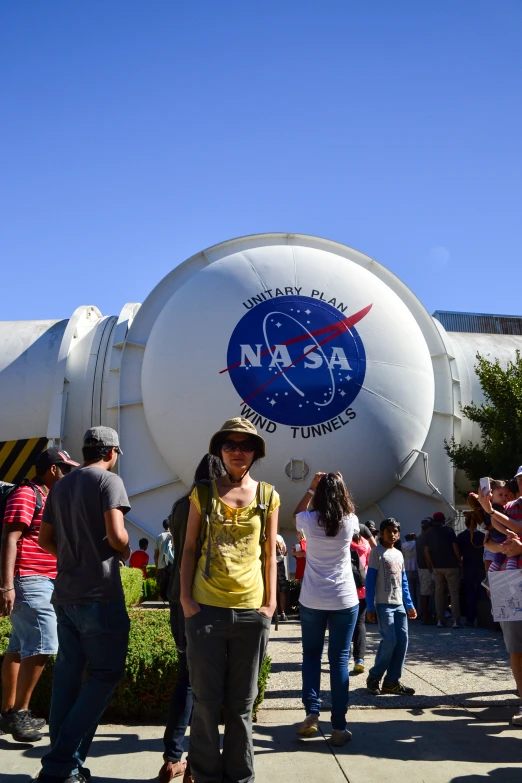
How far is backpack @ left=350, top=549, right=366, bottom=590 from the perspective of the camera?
682 cm

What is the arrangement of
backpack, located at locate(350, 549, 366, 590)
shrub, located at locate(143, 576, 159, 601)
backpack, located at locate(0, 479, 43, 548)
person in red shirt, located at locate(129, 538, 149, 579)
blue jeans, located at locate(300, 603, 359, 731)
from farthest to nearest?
person in red shirt, located at locate(129, 538, 149, 579), shrub, located at locate(143, 576, 159, 601), backpack, located at locate(350, 549, 366, 590), backpack, located at locate(0, 479, 43, 548), blue jeans, located at locate(300, 603, 359, 731)

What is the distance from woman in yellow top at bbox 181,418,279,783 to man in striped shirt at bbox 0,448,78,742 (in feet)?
4.88

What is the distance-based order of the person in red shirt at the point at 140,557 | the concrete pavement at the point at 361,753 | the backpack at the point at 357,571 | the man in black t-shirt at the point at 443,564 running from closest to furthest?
the concrete pavement at the point at 361,753 → the backpack at the point at 357,571 → the man in black t-shirt at the point at 443,564 → the person in red shirt at the point at 140,557

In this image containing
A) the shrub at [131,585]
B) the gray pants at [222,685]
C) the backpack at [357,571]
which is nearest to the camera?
the gray pants at [222,685]

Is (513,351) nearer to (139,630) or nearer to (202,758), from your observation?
(139,630)

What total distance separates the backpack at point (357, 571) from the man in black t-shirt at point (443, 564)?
4134mm

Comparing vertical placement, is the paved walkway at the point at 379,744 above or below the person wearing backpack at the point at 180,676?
below

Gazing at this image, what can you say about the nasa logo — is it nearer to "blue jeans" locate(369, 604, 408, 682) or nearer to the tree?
the tree

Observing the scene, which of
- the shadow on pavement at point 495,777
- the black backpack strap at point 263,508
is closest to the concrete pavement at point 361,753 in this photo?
the shadow on pavement at point 495,777

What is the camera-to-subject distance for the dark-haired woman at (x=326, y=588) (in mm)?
4602

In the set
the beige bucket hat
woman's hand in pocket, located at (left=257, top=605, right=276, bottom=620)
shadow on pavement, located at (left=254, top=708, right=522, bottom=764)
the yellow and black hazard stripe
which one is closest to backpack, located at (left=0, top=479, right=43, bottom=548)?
the beige bucket hat

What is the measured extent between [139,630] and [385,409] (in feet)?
27.4

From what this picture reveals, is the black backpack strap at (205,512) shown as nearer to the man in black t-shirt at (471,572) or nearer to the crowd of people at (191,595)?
the crowd of people at (191,595)

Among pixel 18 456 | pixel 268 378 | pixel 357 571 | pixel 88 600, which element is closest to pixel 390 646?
pixel 357 571
